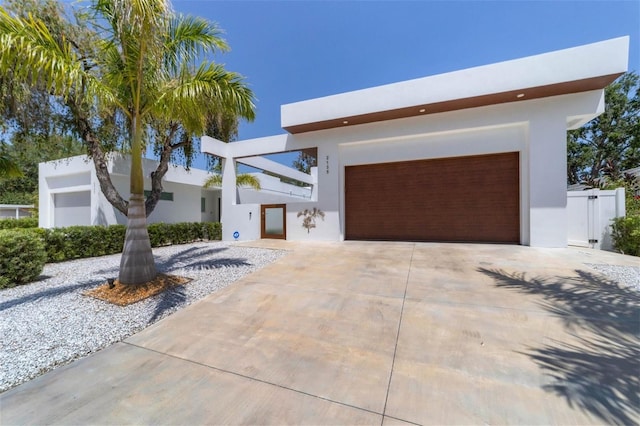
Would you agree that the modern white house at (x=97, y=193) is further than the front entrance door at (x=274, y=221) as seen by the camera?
Yes

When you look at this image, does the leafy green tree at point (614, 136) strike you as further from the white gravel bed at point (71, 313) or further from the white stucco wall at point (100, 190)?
the white stucco wall at point (100, 190)

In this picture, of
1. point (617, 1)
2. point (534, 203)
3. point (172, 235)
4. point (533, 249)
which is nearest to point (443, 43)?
point (617, 1)

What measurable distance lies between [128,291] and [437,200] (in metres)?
9.93

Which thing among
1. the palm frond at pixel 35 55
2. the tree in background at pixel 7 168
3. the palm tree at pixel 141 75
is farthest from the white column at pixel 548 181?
the tree in background at pixel 7 168

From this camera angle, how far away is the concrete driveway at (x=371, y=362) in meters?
2.06

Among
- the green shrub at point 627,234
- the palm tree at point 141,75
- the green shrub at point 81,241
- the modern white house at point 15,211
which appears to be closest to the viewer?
the palm tree at point 141,75

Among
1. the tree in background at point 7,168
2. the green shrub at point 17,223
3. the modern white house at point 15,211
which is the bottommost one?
the green shrub at point 17,223

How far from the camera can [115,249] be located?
9727 mm

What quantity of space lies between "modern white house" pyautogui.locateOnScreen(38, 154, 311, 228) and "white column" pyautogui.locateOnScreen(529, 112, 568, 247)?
49.9 feet

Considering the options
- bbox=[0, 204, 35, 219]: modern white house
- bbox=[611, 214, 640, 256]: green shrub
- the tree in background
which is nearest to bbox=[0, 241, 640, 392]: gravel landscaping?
bbox=[611, 214, 640, 256]: green shrub

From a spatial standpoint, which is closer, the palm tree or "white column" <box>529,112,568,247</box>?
the palm tree

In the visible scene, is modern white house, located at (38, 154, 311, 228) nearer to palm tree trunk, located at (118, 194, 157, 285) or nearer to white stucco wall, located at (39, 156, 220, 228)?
white stucco wall, located at (39, 156, 220, 228)

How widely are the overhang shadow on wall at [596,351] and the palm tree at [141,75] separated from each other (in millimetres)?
6316

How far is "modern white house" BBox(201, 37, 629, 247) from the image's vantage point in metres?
7.87
